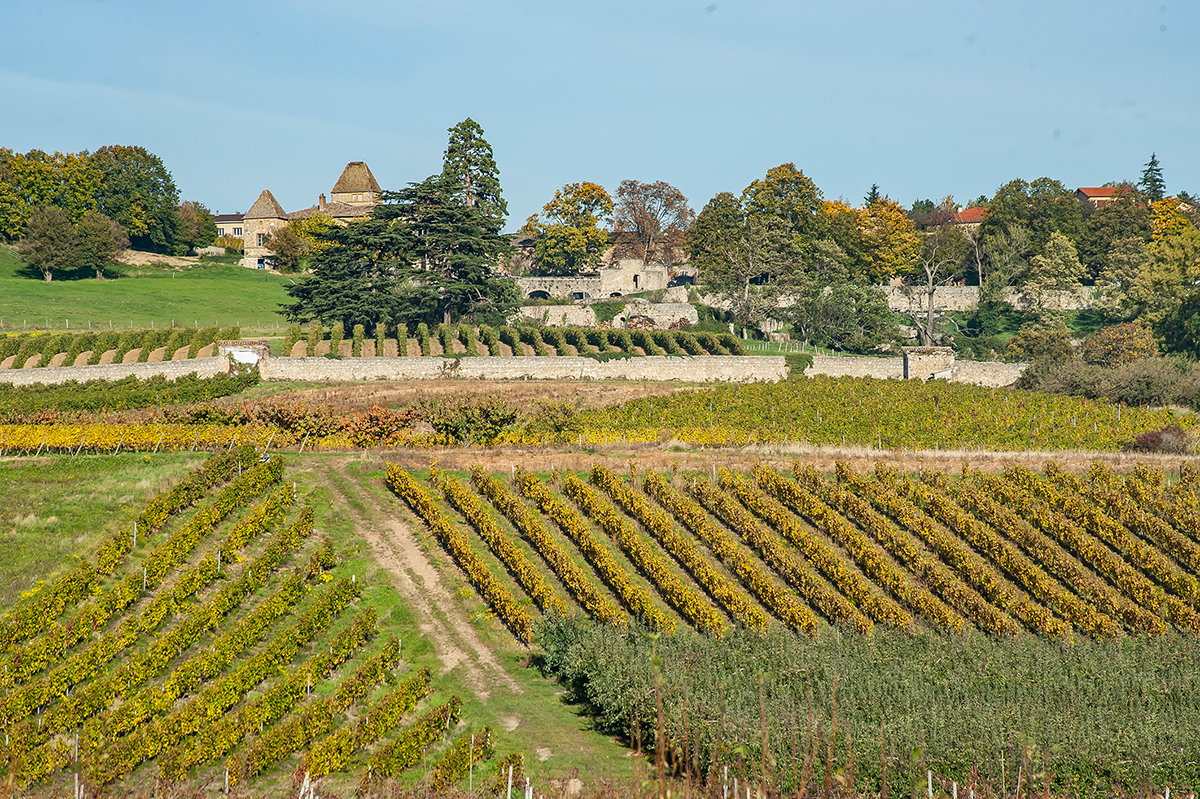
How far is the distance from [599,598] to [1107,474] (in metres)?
15.6

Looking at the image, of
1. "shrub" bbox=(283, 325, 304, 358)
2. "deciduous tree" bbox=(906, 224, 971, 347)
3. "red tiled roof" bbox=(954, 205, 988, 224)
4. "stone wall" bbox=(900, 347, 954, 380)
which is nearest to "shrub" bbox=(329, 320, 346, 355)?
"shrub" bbox=(283, 325, 304, 358)

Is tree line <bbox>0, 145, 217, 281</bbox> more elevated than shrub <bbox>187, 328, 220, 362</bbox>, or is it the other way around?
tree line <bbox>0, 145, 217, 281</bbox>

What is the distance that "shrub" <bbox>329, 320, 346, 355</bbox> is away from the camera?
46.5m

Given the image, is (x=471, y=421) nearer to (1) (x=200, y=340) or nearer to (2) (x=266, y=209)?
(1) (x=200, y=340)

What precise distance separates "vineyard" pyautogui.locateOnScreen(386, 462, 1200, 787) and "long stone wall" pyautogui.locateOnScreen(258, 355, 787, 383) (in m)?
15.5

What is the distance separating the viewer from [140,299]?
6494 cm

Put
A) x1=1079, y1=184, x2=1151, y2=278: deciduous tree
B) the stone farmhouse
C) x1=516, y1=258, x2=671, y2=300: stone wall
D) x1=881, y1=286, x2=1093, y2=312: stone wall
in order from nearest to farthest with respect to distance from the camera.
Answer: x1=881, y1=286, x2=1093, y2=312: stone wall, x1=1079, y1=184, x2=1151, y2=278: deciduous tree, x1=516, y1=258, x2=671, y2=300: stone wall, the stone farmhouse

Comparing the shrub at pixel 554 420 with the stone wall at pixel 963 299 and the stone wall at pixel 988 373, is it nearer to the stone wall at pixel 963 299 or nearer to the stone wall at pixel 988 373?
the stone wall at pixel 988 373

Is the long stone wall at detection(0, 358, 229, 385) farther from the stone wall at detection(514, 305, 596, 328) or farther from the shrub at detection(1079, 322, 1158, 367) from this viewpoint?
the shrub at detection(1079, 322, 1158, 367)

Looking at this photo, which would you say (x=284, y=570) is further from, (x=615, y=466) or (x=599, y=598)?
(x=615, y=466)

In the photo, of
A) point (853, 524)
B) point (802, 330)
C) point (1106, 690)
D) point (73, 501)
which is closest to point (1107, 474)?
point (853, 524)

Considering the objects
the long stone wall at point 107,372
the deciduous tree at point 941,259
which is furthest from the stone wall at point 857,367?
the long stone wall at point 107,372

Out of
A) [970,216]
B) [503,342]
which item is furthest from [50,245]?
[970,216]

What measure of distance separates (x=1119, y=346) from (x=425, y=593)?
44.1 metres
